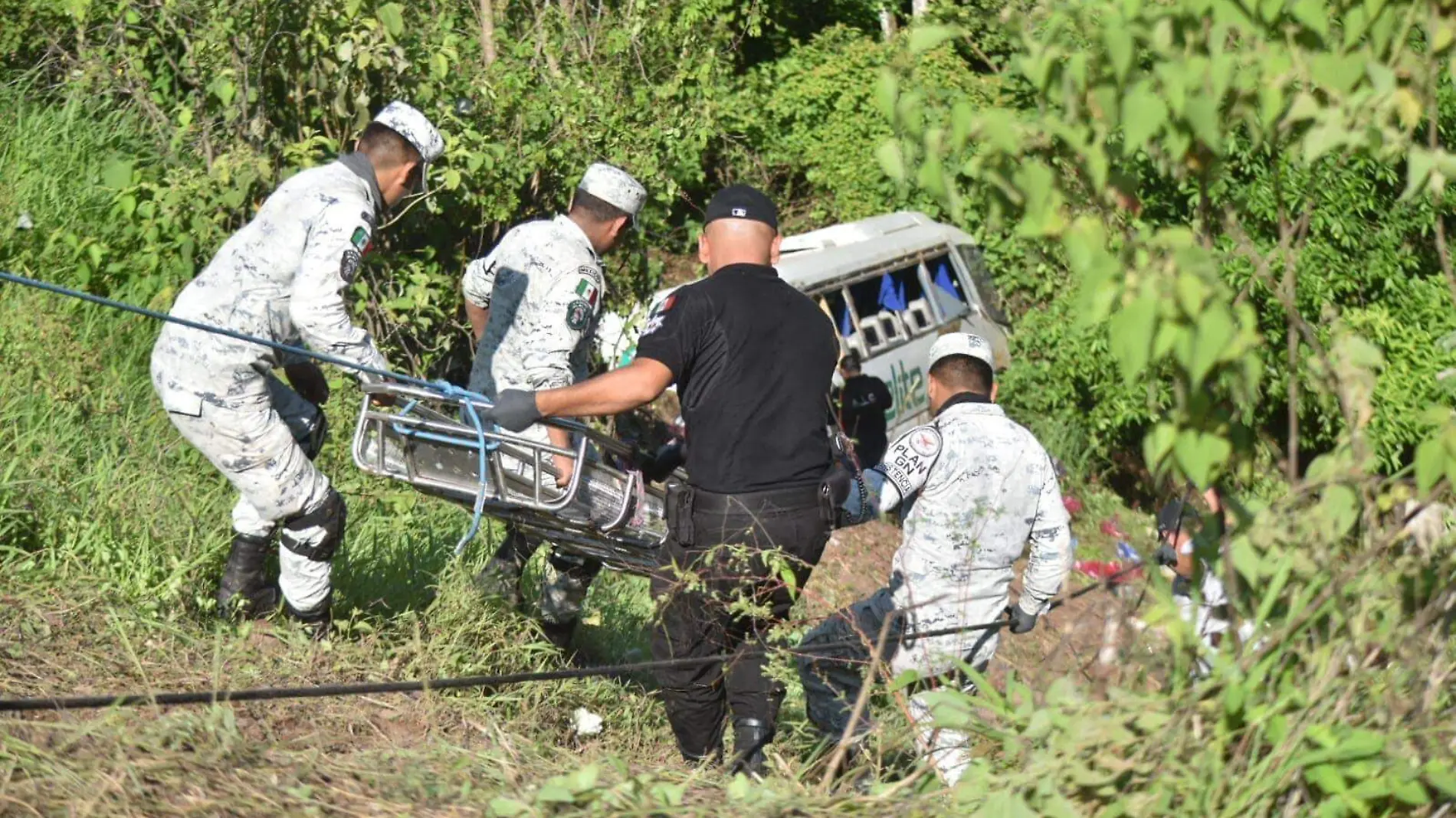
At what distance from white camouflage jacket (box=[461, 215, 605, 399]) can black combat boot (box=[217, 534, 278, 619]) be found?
100cm

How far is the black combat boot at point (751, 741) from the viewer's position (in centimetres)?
499

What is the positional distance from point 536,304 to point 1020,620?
2007 mm

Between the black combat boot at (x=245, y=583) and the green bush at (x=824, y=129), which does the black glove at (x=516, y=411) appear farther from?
the green bush at (x=824, y=129)

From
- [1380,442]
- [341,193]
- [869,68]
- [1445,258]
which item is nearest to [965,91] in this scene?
[869,68]

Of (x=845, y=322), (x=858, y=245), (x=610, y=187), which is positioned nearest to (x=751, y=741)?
(x=610, y=187)

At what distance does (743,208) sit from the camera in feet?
16.4

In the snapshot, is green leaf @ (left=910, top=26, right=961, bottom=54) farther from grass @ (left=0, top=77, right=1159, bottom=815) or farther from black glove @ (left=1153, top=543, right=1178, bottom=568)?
black glove @ (left=1153, top=543, right=1178, bottom=568)

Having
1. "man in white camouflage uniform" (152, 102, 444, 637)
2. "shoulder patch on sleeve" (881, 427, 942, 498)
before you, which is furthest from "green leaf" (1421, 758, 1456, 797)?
"man in white camouflage uniform" (152, 102, 444, 637)

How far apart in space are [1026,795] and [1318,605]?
2.21 feet

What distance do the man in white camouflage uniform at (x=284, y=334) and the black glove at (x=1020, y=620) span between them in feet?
7.31

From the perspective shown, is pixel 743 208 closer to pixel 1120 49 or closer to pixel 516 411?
pixel 516 411

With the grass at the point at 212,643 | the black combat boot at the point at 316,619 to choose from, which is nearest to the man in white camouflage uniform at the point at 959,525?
the grass at the point at 212,643

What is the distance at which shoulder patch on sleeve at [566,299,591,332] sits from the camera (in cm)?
570

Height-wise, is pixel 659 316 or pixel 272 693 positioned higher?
pixel 659 316
